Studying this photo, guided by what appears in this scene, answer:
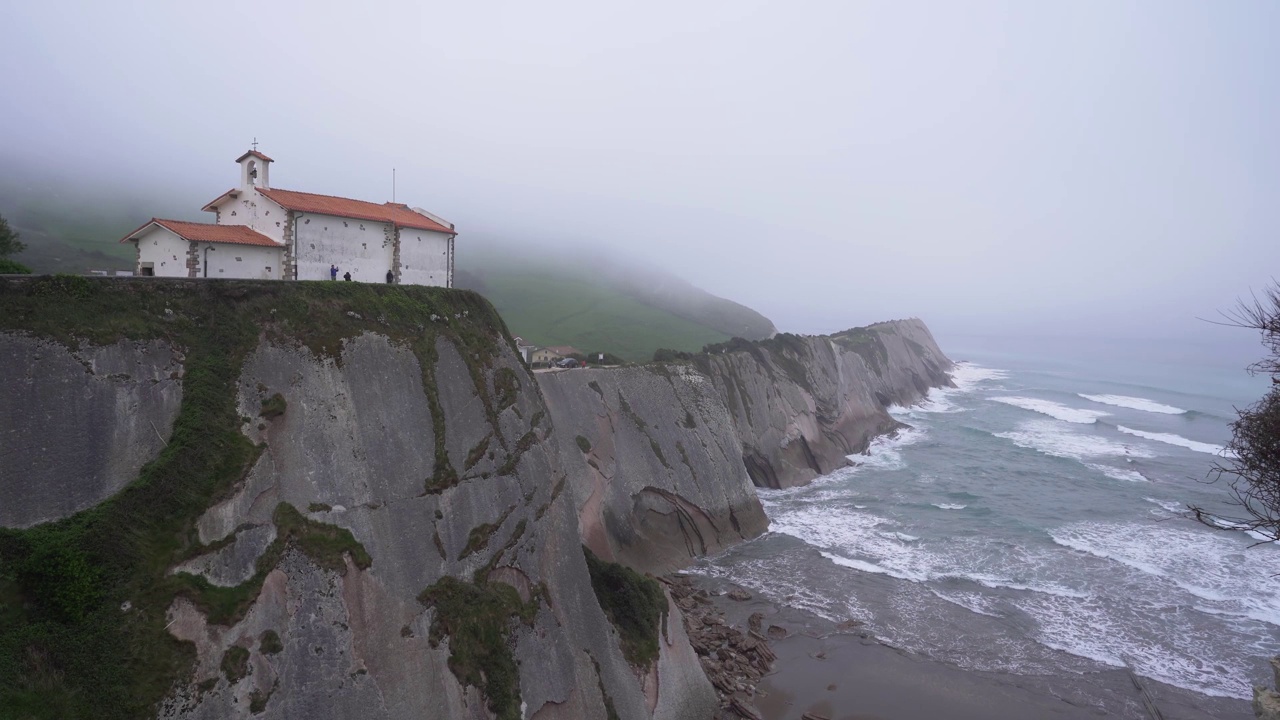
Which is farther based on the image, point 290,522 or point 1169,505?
point 1169,505

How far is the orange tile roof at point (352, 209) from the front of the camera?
21.8 m

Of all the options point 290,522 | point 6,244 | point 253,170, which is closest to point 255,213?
point 253,170

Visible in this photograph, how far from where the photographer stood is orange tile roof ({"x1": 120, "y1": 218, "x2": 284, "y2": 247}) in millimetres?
19594

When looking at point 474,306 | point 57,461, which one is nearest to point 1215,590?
point 474,306

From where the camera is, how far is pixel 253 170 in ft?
72.1

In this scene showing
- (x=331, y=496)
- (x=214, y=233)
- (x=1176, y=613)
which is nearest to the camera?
(x=331, y=496)

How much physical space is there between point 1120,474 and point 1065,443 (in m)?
11.4

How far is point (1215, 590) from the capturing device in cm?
2858

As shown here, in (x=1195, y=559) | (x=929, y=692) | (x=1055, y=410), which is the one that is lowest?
(x=929, y=692)

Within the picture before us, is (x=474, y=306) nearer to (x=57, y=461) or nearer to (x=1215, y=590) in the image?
(x=57, y=461)

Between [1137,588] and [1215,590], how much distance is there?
3.26 meters

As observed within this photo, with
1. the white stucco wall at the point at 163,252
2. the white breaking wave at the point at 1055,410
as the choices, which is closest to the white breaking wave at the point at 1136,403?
the white breaking wave at the point at 1055,410

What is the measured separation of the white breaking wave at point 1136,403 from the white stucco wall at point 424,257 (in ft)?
295

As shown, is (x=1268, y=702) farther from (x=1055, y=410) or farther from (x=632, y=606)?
(x=1055, y=410)
